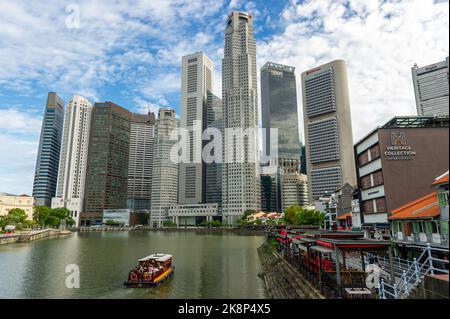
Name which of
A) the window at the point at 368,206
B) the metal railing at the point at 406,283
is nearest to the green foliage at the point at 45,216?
the window at the point at 368,206

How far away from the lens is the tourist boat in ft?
124

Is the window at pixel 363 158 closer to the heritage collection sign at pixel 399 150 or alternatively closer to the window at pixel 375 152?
the window at pixel 375 152

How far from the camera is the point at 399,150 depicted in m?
46.7

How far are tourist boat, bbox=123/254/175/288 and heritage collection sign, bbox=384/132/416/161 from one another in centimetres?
3855

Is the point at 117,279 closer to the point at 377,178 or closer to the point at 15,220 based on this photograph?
the point at 377,178

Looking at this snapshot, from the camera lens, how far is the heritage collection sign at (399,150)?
46.4 metres

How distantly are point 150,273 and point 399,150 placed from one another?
1635 inches

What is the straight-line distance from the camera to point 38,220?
156 meters

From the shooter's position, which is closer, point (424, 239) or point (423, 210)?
point (424, 239)

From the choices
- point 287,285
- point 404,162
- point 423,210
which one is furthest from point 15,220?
point 423,210

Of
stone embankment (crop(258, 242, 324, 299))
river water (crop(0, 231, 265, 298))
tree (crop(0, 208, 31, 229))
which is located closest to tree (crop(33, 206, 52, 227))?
tree (crop(0, 208, 31, 229))

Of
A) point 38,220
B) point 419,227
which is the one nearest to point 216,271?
point 419,227

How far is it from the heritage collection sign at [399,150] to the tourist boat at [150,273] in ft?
126
